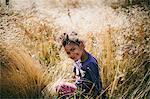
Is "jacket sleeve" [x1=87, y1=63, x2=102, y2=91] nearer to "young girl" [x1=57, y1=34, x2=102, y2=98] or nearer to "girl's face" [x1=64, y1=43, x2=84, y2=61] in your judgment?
"young girl" [x1=57, y1=34, x2=102, y2=98]

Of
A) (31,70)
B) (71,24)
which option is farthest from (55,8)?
(31,70)

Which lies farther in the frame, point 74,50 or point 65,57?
point 65,57

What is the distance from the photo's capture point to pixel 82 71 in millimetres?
4781

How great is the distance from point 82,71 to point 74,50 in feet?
0.56

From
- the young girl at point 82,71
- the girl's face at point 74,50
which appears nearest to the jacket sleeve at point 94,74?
the young girl at point 82,71

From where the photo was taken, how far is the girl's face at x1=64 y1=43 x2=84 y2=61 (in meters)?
4.73

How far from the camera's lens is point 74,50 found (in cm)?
475

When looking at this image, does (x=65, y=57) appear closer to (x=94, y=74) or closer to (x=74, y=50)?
(x=74, y=50)

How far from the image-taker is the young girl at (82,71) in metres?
4.76

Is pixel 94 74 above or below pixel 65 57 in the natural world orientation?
below

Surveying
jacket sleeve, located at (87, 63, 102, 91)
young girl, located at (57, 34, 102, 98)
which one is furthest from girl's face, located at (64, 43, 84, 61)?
jacket sleeve, located at (87, 63, 102, 91)

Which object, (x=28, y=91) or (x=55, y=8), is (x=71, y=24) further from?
(x=28, y=91)

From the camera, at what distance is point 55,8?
497 cm

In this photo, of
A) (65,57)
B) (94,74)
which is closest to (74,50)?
(65,57)
